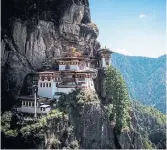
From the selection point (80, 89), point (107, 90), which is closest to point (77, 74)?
point (80, 89)

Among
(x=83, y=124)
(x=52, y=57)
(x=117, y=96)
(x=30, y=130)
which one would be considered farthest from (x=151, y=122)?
(x=30, y=130)

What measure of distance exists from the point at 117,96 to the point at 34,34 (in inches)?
585

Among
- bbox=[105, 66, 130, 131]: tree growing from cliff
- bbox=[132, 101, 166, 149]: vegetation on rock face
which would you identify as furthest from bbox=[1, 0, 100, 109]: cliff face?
bbox=[132, 101, 166, 149]: vegetation on rock face

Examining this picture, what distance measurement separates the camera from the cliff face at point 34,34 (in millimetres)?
48219

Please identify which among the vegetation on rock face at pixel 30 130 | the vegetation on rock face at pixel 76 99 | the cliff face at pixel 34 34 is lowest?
the vegetation on rock face at pixel 30 130

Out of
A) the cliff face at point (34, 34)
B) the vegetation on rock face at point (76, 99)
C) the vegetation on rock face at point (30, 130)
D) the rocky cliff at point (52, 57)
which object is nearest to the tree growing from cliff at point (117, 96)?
the rocky cliff at point (52, 57)

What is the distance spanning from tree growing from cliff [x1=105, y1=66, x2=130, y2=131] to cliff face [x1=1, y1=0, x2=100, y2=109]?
23.4 feet

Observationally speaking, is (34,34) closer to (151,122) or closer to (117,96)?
(117,96)

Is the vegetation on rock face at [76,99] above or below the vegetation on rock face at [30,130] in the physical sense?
above

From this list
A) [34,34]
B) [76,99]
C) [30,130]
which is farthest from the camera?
[34,34]

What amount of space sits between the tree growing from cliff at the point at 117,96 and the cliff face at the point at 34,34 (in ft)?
23.4

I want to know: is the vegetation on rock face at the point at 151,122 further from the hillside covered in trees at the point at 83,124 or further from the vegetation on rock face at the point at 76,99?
the vegetation on rock face at the point at 76,99

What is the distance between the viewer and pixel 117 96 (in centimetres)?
5112

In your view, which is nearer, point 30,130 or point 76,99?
point 30,130
